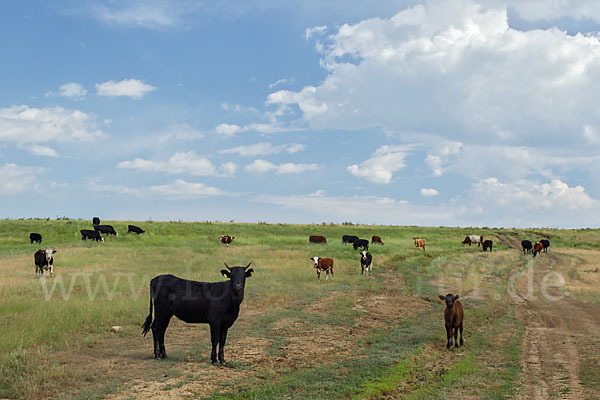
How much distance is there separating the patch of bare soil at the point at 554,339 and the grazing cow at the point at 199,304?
6.92 metres

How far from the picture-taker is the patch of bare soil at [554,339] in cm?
1038

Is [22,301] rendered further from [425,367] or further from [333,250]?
[333,250]

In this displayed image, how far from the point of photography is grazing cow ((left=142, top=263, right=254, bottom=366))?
1146cm

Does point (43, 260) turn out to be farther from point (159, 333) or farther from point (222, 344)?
point (222, 344)

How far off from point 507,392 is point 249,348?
6877 mm

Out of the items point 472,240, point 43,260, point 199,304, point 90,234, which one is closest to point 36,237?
point 90,234

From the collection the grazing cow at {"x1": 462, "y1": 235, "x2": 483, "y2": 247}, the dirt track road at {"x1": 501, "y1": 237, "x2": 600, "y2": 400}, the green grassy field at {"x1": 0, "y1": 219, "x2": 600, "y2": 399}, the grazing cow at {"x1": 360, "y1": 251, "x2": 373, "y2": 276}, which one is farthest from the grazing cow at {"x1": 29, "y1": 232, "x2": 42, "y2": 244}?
the grazing cow at {"x1": 462, "y1": 235, "x2": 483, "y2": 247}

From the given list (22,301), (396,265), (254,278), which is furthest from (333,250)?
(22,301)

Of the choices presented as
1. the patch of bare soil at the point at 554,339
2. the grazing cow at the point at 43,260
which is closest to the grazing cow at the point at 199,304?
the patch of bare soil at the point at 554,339

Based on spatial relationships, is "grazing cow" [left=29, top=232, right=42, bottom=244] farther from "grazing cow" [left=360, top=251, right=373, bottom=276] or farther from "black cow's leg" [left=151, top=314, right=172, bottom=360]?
"black cow's leg" [left=151, top=314, right=172, bottom=360]

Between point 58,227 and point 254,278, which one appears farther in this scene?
point 58,227

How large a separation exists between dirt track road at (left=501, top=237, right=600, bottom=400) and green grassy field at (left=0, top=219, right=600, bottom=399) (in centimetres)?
48

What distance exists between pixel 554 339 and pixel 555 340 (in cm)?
14

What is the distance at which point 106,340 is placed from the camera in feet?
46.2
